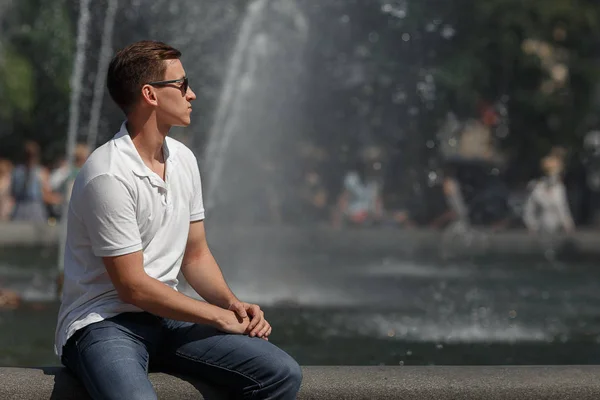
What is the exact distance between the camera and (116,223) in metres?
3.46

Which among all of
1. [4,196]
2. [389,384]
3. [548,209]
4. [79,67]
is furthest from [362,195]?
[389,384]

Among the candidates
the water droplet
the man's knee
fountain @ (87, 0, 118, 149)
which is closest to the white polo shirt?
the man's knee

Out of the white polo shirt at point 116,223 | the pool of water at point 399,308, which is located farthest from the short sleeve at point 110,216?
the pool of water at point 399,308

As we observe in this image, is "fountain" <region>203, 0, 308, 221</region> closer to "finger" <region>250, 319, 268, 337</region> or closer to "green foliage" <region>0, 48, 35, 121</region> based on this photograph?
"finger" <region>250, 319, 268, 337</region>

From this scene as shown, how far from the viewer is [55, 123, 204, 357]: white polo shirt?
3.46m

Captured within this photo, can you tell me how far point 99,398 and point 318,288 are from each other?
685 cm

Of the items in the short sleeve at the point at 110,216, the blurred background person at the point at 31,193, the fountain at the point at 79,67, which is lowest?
the blurred background person at the point at 31,193

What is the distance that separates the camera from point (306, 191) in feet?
61.8

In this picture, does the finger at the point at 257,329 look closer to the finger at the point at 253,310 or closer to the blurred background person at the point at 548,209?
the finger at the point at 253,310

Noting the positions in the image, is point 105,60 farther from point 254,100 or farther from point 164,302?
point 164,302

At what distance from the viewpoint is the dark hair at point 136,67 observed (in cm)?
360

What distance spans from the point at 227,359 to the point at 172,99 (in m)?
0.82

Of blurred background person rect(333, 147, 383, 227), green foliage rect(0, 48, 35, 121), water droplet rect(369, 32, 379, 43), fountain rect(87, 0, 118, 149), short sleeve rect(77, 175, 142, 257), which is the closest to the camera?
short sleeve rect(77, 175, 142, 257)

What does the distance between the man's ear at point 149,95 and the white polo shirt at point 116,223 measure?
13 cm
